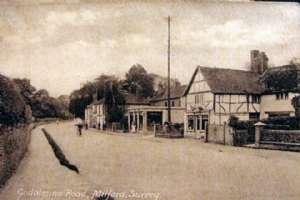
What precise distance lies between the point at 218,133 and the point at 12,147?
892 millimetres

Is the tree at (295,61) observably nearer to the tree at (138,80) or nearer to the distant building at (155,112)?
the distant building at (155,112)

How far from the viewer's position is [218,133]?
79.7 inches

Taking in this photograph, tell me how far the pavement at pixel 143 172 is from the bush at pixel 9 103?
121mm

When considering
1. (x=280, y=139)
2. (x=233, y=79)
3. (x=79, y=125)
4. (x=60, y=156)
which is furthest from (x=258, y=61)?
(x=60, y=156)

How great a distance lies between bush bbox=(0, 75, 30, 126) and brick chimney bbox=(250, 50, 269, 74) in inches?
37.9

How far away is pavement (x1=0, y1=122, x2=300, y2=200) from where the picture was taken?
1782 millimetres

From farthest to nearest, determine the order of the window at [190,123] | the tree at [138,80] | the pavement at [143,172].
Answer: the window at [190,123]
the tree at [138,80]
the pavement at [143,172]

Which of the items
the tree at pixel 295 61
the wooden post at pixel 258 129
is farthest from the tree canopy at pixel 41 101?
the tree at pixel 295 61

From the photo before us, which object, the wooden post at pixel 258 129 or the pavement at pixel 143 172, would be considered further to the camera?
the wooden post at pixel 258 129

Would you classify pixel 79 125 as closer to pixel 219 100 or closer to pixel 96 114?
pixel 96 114

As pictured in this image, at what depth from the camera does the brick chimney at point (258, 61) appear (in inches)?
73.8

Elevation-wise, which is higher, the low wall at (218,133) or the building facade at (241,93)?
the building facade at (241,93)

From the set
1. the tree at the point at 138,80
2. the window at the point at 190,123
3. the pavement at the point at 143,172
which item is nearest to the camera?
the pavement at the point at 143,172

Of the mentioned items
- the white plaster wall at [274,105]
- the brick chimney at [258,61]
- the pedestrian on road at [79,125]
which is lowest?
the pedestrian on road at [79,125]
